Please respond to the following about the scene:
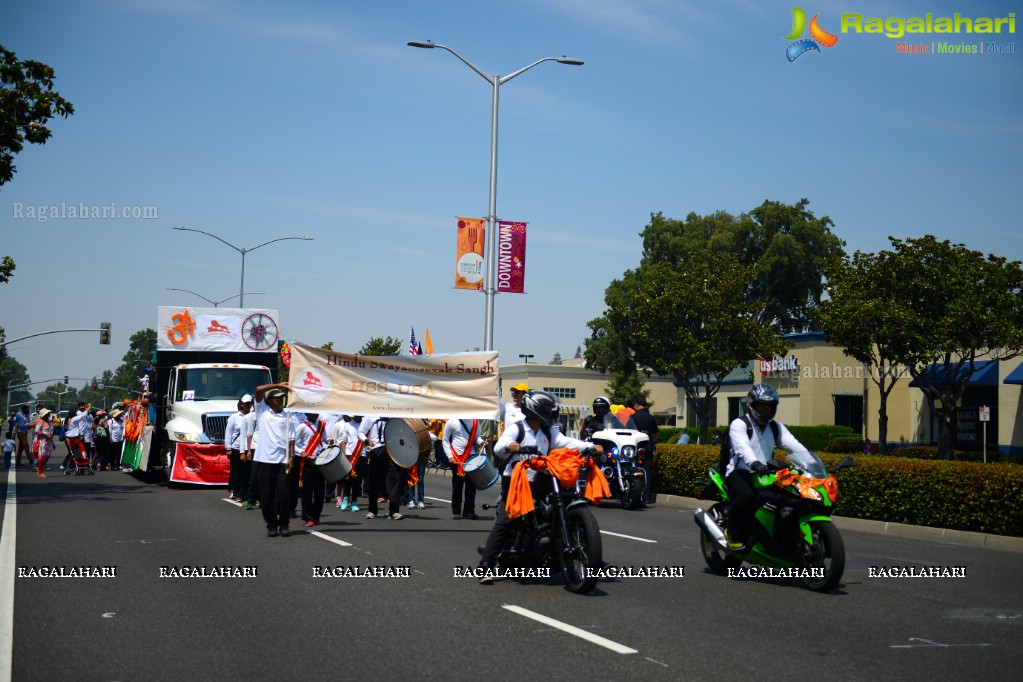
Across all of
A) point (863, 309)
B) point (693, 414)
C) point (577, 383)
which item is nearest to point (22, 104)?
point (863, 309)

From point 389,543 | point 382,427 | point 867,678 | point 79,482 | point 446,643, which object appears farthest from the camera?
point 79,482

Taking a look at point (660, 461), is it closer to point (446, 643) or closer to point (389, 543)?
point (389, 543)

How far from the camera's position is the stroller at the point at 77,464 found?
96.4 ft

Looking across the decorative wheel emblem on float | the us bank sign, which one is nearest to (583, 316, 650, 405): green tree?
the us bank sign

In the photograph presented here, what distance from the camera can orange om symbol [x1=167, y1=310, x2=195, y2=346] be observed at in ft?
81.9

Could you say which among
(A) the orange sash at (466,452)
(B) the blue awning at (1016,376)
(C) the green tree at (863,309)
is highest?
(C) the green tree at (863,309)

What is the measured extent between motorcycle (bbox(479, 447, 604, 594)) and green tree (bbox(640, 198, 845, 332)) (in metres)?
61.3

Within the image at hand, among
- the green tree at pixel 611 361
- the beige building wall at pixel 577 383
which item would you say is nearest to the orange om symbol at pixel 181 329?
the green tree at pixel 611 361

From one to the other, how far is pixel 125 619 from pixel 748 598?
497cm

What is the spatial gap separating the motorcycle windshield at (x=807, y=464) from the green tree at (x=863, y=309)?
2990 cm

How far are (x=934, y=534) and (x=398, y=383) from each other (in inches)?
293

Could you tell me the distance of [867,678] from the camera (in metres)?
6.62

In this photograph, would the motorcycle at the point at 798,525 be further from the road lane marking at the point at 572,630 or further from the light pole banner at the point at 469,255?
the light pole banner at the point at 469,255

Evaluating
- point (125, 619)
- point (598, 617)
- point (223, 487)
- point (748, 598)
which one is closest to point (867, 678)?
point (598, 617)
